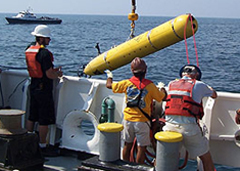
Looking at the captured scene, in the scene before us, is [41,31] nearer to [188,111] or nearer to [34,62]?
[34,62]

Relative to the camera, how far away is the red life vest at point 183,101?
506 centimetres

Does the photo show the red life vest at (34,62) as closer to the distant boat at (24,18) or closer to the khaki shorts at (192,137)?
the khaki shorts at (192,137)

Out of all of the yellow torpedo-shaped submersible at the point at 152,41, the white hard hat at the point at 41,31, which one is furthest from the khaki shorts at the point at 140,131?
the yellow torpedo-shaped submersible at the point at 152,41

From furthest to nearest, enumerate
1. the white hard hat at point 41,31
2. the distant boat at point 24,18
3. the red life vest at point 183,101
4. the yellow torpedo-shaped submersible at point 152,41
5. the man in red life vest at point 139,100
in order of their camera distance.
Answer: the distant boat at point 24,18 → the yellow torpedo-shaped submersible at point 152,41 → the white hard hat at point 41,31 → the man in red life vest at point 139,100 → the red life vest at point 183,101

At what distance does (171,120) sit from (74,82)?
2.15 meters

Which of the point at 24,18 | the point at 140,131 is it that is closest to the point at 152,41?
the point at 140,131

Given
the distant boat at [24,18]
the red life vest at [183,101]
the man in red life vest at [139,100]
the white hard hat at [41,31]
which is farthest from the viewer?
the distant boat at [24,18]

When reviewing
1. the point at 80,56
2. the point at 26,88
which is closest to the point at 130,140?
the point at 26,88

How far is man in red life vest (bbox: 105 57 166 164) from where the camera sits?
17.6ft

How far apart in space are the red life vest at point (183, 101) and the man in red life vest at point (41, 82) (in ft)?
6.41

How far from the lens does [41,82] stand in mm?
6418

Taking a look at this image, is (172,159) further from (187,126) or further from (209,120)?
(209,120)

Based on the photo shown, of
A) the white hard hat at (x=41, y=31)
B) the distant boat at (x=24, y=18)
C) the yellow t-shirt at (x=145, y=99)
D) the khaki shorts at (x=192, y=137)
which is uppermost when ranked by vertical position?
the distant boat at (x=24, y=18)

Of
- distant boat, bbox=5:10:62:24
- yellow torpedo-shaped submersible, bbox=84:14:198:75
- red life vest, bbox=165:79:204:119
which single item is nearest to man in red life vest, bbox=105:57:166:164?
red life vest, bbox=165:79:204:119
